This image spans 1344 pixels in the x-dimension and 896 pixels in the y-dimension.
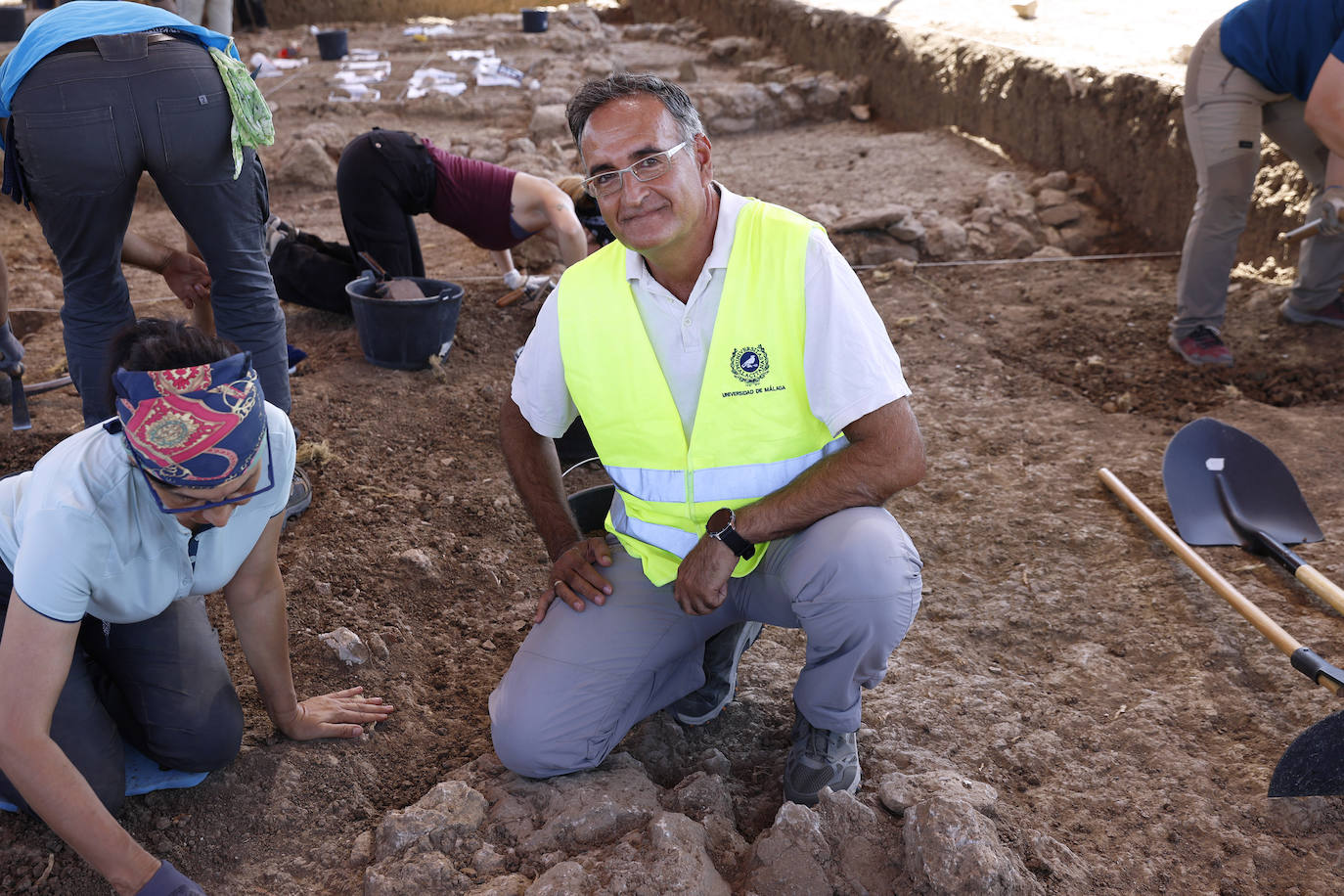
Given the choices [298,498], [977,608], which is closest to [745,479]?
[977,608]

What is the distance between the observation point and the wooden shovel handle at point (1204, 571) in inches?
90.6

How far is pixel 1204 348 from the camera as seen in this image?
4.15m

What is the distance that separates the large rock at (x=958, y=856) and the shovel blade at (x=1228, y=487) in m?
1.59

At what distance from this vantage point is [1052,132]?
629cm

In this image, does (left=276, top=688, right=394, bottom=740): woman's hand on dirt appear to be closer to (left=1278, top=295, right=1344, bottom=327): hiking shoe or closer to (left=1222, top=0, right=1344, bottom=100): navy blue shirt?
(left=1222, top=0, right=1344, bottom=100): navy blue shirt

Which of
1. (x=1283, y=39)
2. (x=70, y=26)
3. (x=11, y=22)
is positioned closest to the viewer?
(x=70, y=26)

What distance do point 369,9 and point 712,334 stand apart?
15.6 meters

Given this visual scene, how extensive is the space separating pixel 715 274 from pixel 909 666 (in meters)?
1.14

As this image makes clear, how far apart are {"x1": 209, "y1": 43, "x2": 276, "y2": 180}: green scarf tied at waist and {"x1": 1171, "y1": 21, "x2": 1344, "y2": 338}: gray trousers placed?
11.4ft

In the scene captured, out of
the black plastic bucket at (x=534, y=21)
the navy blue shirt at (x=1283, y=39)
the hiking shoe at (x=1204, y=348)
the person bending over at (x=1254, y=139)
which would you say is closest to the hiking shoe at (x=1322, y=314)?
the person bending over at (x=1254, y=139)

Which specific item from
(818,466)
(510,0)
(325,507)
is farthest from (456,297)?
(510,0)

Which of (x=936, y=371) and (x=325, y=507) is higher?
(x=936, y=371)

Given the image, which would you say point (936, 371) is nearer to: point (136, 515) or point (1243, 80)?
point (1243, 80)

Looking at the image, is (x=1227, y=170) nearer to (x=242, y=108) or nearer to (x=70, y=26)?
(x=242, y=108)
